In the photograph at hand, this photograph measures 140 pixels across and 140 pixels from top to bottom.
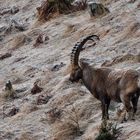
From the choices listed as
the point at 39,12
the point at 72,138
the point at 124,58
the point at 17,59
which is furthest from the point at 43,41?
the point at 72,138

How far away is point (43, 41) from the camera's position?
19.6 metres

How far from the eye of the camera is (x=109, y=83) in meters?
11.5

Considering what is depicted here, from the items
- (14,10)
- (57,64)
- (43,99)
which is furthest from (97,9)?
(43,99)

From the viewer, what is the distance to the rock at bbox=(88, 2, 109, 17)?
64.1 feet

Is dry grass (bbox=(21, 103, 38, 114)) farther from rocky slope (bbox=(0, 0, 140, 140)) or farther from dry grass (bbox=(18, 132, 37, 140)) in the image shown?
dry grass (bbox=(18, 132, 37, 140))

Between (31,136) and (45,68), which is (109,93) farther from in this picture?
(45,68)

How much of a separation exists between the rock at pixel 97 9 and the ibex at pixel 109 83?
7168 millimetres

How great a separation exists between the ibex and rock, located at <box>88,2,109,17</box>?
23.5 feet

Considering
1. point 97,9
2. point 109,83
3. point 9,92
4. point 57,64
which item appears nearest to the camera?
point 109,83

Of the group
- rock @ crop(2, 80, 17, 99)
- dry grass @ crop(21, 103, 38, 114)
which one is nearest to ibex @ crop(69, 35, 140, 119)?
dry grass @ crop(21, 103, 38, 114)

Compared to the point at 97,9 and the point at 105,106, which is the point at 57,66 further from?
the point at 105,106

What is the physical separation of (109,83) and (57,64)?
5.26 m

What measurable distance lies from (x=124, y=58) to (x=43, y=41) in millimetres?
5608

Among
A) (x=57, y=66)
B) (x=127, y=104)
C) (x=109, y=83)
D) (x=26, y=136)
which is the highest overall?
(x=109, y=83)
